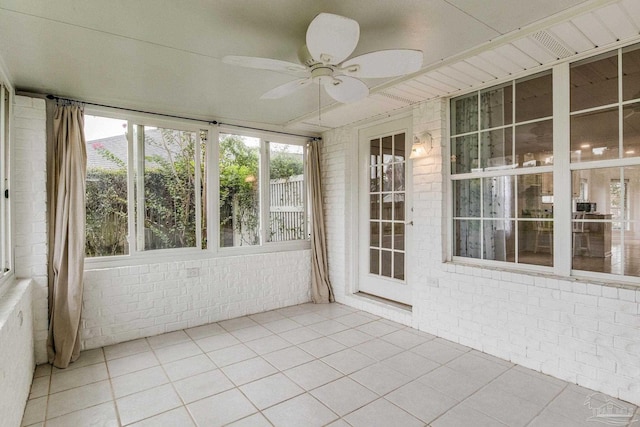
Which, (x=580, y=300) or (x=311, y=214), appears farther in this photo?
(x=311, y=214)

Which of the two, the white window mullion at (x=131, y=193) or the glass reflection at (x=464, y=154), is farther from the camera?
the white window mullion at (x=131, y=193)

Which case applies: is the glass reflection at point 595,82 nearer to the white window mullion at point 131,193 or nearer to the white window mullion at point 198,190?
the white window mullion at point 198,190

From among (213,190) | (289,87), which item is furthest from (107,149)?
(289,87)

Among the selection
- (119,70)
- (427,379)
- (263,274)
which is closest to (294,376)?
(427,379)

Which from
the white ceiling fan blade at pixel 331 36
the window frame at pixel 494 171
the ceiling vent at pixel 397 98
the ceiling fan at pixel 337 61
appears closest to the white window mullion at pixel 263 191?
the ceiling vent at pixel 397 98

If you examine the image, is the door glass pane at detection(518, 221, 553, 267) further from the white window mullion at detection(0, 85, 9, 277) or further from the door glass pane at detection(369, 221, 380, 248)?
the white window mullion at detection(0, 85, 9, 277)

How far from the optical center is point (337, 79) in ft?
7.27

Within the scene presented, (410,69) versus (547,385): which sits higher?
(410,69)

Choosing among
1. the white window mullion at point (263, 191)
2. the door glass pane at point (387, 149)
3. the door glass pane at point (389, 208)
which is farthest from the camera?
the white window mullion at point (263, 191)

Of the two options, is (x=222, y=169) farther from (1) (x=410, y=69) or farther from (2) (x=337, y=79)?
(1) (x=410, y=69)

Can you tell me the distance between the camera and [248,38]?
2.26 meters

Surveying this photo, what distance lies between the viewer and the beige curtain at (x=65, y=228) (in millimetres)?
3064

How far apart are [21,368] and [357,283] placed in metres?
3.54

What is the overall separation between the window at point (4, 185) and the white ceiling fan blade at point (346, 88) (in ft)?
8.45
